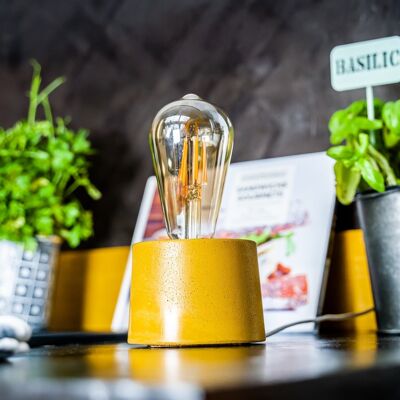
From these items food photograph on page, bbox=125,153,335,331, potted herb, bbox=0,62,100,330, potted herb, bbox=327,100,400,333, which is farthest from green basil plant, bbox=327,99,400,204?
potted herb, bbox=0,62,100,330

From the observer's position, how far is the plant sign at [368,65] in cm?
104

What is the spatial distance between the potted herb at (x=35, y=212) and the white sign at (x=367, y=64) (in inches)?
25.3

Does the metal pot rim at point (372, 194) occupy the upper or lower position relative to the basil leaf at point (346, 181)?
lower

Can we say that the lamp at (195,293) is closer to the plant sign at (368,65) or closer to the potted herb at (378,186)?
the potted herb at (378,186)

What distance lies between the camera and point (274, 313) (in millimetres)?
1161

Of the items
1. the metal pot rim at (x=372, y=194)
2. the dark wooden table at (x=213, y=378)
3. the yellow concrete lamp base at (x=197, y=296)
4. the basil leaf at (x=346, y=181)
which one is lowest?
the dark wooden table at (x=213, y=378)

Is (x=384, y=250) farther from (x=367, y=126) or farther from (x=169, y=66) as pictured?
(x=169, y=66)

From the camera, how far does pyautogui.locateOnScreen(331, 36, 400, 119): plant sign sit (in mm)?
1044

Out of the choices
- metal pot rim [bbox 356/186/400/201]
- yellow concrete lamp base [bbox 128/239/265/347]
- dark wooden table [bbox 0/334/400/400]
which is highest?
metal pot rim [bbox 356/186/400/201]

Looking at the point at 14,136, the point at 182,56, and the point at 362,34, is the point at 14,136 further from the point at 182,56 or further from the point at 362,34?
the point at 362,34

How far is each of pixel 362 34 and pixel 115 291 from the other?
0.76m

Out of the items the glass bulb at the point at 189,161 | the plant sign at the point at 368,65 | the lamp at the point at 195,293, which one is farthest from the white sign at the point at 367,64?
the lamp at the point at 195,293

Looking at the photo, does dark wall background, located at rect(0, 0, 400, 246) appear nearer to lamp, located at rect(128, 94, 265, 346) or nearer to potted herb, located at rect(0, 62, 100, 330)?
potted herb, located at rect(0, 62, 100, 330)

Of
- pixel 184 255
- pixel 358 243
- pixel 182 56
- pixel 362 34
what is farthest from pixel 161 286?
pixel 182 56
